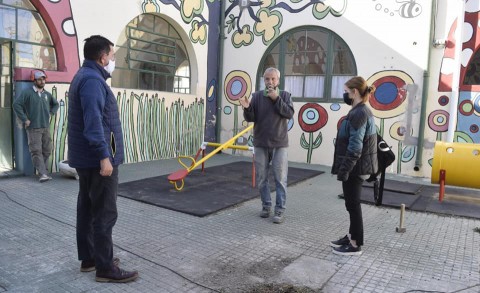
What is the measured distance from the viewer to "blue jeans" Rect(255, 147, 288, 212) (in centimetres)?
482

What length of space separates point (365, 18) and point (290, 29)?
1.75 meters

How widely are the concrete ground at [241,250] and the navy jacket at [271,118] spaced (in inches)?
39.0

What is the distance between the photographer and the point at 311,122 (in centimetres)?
937

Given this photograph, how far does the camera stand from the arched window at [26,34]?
641cm

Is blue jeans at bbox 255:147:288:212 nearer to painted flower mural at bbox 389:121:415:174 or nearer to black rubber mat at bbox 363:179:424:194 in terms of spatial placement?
black rubber mat at bbox 363:179:424:194

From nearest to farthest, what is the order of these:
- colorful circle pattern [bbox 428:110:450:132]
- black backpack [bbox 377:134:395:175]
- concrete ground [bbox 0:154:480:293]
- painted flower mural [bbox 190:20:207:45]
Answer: concrete ground [bbox 0:154:480:293], black backpack [bbox 377:134:395:175], colorful circle pattern [bbox 428:110:450:132], painted flower mural [bbox 190:20:207:45]

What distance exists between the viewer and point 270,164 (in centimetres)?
500

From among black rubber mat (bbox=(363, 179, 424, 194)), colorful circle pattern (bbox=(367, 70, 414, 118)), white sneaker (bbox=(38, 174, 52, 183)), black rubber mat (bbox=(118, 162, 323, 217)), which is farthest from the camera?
colorful circle pattern (bbox=(367, 70, 414, 118))

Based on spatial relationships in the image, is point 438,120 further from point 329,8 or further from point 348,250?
point 348,250

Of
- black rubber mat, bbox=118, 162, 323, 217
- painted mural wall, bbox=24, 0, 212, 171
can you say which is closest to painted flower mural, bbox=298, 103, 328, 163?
black rubber mat, bbox=118, 162, 323, 217

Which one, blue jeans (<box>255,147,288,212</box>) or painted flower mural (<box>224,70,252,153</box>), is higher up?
painted flower mural (<box>224,70,252,153</box>)

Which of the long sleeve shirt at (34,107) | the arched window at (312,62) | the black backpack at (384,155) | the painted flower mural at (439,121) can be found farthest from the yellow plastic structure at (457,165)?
the long sleeve shirt at (34,107)

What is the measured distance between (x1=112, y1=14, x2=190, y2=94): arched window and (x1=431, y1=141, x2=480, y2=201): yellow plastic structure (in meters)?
6.08

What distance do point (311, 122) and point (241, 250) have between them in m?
5.95
